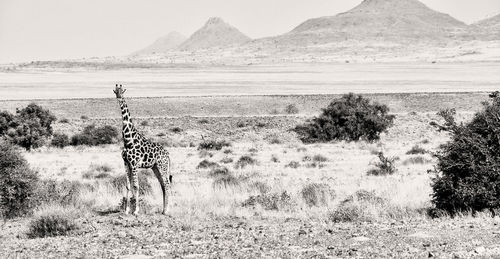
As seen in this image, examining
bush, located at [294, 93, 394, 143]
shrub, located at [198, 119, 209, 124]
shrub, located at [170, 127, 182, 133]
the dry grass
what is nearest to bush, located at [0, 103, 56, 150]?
the dry grass

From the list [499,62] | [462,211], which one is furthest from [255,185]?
[499,62]

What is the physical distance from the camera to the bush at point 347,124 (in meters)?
52.7

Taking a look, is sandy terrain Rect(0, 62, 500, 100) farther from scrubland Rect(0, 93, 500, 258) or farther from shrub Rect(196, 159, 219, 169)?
scrubland Rect(0, 93, 500, 258)

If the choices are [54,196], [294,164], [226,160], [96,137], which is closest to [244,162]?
[226,160]

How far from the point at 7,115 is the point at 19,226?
39.1m

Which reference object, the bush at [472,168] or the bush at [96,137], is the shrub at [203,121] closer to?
the bush at [96,137]

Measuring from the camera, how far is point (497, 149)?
53.4ft

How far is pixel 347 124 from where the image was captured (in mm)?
52625

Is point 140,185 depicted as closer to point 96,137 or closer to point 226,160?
point 226,160

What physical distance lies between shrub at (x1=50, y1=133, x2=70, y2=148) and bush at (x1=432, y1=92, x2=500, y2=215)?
40321 mm

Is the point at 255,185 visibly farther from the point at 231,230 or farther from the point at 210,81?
the point at 210,81

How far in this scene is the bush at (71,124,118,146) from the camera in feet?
179

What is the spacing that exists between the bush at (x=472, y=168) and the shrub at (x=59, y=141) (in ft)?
132

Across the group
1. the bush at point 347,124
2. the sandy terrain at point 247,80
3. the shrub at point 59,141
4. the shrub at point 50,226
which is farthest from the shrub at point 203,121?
the shrub at point 50,226
